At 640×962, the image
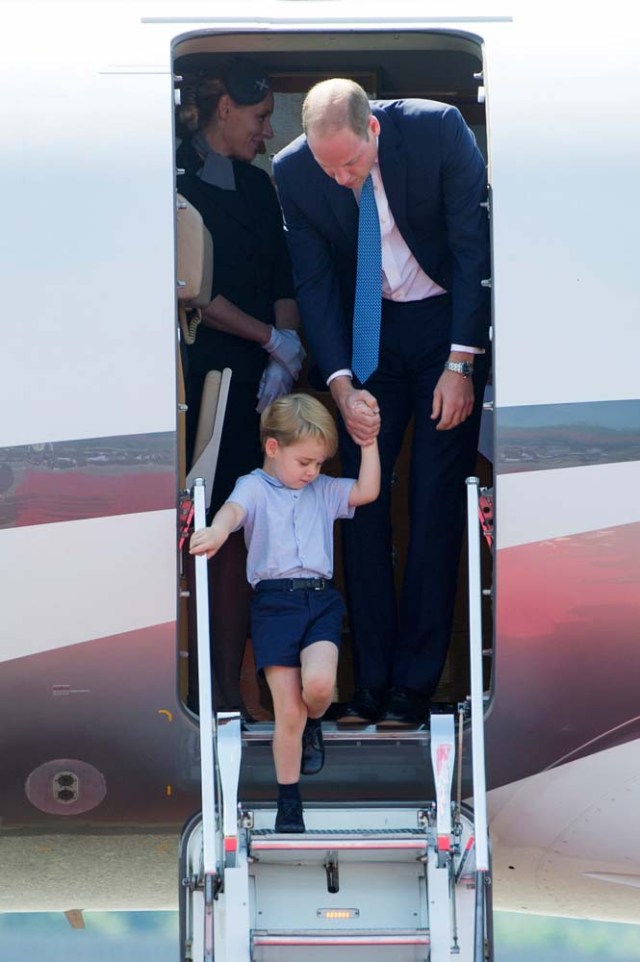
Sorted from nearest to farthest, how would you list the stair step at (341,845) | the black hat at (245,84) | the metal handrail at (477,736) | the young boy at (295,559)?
the metal handrail at (477,736) → the stair step at (341,845) → the young boy at (295,559) → the black hat at (245,84)

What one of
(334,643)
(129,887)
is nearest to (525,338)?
(334,643)

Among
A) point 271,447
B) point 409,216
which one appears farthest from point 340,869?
point 409,216

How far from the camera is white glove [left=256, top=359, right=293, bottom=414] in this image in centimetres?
514

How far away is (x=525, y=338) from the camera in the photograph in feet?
14.2

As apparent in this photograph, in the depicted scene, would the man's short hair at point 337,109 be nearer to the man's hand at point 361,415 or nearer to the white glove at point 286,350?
the man's hand at point 361,415

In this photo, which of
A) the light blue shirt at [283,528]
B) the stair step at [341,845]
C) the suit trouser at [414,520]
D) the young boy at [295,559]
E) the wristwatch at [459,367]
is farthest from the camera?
the suit trouser at [414,520]

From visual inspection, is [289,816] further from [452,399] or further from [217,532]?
[452,399]

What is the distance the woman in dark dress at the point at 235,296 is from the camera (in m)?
4.96

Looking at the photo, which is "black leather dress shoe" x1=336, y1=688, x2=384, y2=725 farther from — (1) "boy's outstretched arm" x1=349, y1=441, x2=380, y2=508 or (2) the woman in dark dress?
(1) "boy's outstretched arm" x1=349, y1=441, x2=380, y2=508

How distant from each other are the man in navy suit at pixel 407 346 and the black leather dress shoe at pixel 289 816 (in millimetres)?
424

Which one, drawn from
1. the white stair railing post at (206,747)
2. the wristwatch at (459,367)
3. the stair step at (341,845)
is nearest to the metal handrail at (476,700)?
the stair step at (341,845)

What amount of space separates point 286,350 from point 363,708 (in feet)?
4.29

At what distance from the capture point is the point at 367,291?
4.64m

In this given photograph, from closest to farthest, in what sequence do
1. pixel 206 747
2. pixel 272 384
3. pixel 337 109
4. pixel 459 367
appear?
pixel 206 747, pixel 337 109, pixel 459 367, pixel 272 384
